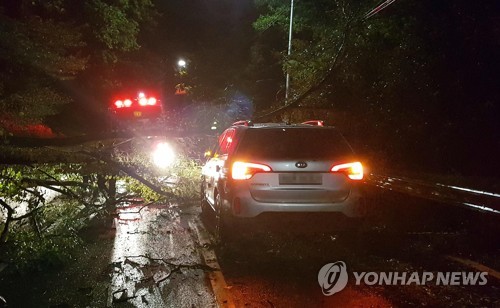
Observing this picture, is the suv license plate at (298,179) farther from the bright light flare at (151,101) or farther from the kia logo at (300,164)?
the bright light flare at (151,101)

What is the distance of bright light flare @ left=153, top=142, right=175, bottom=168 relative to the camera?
13.0m

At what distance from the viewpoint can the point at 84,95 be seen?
1009 inches

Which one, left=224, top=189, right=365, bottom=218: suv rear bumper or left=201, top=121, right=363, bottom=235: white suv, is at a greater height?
left=201, top=121, right=363, bottom=235: white suv

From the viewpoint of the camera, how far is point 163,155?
13.7m

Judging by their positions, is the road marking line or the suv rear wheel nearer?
the road marking line

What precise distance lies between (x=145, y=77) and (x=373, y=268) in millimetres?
24674

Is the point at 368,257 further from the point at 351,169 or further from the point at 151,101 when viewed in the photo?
the point at 151,101

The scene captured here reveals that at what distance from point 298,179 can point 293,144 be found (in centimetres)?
58

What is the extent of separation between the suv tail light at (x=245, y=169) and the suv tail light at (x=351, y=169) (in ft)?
3.01

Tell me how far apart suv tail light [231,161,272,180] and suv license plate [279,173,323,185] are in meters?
0.23

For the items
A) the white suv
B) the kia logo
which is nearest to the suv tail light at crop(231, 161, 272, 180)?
the white suv

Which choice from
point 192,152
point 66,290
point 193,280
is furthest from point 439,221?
point 192,152

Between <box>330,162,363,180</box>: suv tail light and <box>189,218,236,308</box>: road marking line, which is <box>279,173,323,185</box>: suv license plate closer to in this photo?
<box>330,162,363,180</box>: suv tail light

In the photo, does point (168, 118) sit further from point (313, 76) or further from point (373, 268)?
point (373, 268)
